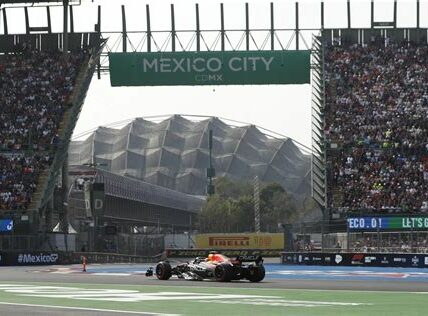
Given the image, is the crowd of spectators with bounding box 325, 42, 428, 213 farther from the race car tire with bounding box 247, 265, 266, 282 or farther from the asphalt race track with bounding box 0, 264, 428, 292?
the race car tire with bounding box 247, 265, 266, 282

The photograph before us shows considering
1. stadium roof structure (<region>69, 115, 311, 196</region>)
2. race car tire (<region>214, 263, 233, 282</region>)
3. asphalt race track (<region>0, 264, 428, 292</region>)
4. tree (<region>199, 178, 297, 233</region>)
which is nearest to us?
asphalt race track (<region>0, 264, 428, 292</region>)

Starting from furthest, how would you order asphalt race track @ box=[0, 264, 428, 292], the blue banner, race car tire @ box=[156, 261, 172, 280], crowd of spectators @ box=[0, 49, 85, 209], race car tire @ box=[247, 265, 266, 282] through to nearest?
crowd of spectators @ box=[0, 49, 85, 209] < the blue banner < race car tire @ box=[156, 261, 172, 280] < race car tire @ box=[247, 265, 266, 282] < asphalt race track @ box=[0, 264, 428, 292]

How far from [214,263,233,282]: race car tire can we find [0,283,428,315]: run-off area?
12.4 feet

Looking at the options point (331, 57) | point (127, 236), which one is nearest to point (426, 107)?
point (331, 57)

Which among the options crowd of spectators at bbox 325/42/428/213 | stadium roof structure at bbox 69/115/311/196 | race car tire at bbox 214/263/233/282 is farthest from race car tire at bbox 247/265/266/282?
stadium roof structure at bbox 69/115/311/196

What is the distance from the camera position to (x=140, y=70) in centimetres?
6662

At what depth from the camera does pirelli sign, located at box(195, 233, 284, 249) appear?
7006cm

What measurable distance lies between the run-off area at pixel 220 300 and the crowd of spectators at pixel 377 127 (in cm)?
3351

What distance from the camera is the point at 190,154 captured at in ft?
570


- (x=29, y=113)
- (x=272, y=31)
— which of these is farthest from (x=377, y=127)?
(x=29, y=113)

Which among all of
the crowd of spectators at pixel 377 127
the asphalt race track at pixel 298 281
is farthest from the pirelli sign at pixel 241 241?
the asphalt race track at pixel 298 281

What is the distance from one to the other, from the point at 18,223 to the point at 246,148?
409 ft

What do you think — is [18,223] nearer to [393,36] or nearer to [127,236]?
[127,236]

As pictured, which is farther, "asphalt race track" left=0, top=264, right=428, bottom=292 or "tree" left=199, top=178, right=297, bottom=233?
"tree" left=199, top=178, right=297, bottom=233
